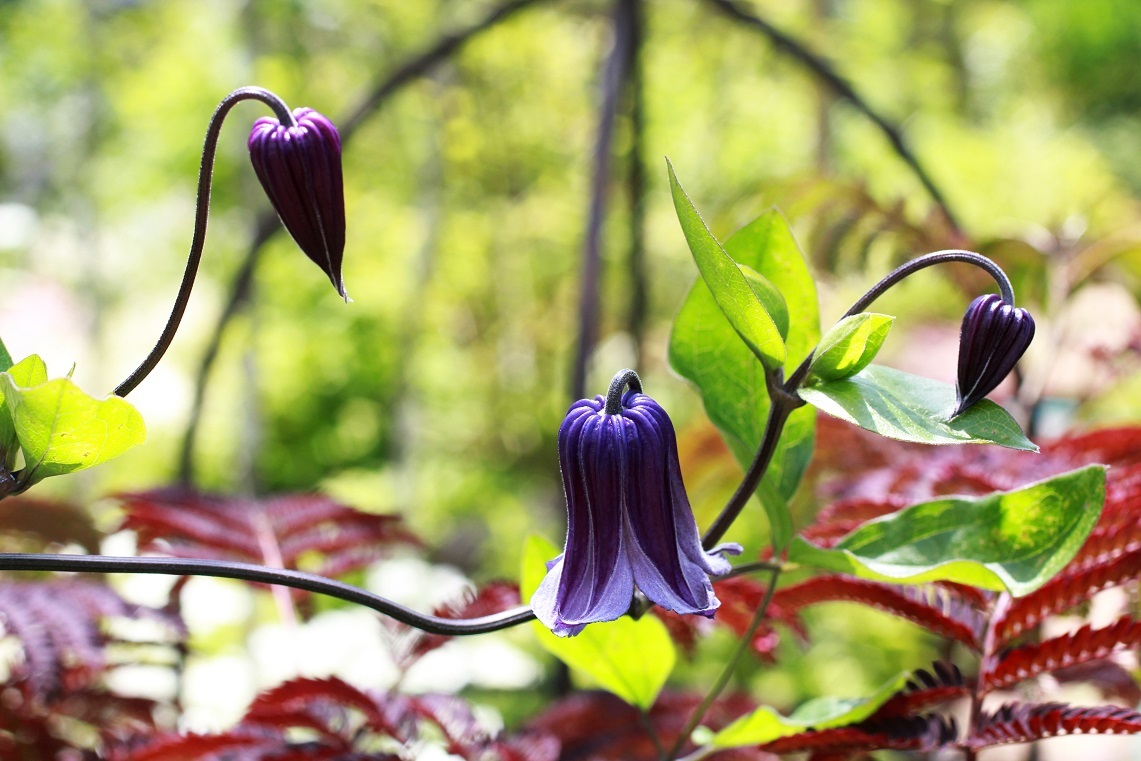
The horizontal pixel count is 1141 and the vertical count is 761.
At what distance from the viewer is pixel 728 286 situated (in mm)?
258

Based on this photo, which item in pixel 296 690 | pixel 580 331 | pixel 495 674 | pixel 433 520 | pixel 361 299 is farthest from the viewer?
pixel 361 299

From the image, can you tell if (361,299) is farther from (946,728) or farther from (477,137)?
(946,728)

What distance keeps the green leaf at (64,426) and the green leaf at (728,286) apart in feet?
0.51

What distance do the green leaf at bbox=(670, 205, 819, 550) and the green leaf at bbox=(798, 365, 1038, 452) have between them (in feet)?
0.16

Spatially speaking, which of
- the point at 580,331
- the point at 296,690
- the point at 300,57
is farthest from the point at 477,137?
the point at 296,690

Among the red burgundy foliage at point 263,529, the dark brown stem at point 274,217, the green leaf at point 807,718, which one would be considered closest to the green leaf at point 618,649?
the green leaf at point 807,718

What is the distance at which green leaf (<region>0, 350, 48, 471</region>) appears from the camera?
Result: 0.25m

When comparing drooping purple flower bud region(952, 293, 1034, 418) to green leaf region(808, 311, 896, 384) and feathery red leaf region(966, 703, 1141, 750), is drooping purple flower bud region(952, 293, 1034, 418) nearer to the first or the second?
green leaf region(808, 311, 896, 384)

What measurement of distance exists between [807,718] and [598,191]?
0.40 meters

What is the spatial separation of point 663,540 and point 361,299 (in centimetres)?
269

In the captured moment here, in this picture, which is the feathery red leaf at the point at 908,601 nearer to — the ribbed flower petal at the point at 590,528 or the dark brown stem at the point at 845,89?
the ribbed flower petal at the point at 590,528

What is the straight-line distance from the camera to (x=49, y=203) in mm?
3797

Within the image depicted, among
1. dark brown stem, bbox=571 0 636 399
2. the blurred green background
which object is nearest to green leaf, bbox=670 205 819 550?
dark brown stem, bbox=571 0 636 399

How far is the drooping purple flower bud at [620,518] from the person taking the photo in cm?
27
